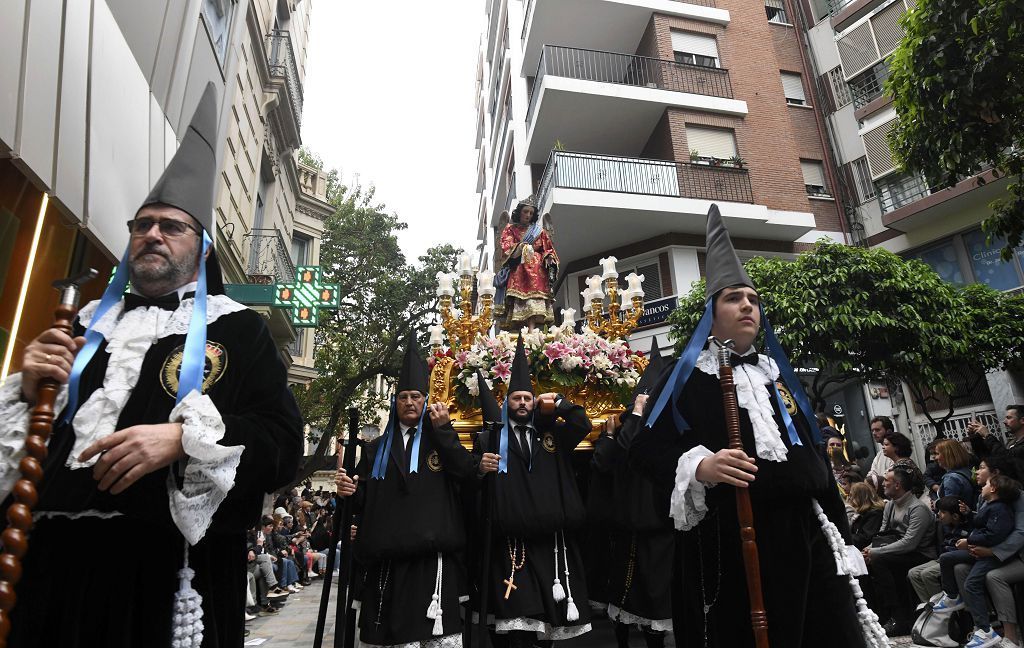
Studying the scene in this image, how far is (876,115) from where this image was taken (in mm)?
17484

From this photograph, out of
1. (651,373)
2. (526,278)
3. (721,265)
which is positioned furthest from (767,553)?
(526,278)

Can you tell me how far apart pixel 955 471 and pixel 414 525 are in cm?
586

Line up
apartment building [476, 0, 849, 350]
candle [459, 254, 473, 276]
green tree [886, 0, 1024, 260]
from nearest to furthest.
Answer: green tree [886, 0, 1024, 260], candle [459, 254, 473, 276], apartment building [476, 0, 849, 350]

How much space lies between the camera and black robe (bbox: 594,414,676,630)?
4527 millimetres

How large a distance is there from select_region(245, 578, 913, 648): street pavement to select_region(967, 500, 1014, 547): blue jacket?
119 centimetres

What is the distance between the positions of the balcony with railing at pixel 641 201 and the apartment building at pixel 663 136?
0.04 metres

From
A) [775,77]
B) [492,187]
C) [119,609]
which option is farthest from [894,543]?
[492,187]

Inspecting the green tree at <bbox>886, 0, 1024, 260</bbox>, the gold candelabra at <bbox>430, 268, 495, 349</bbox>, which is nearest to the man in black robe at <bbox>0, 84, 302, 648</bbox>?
the gold candelabra at <bbox>430, 268, 495, 349</bbox>

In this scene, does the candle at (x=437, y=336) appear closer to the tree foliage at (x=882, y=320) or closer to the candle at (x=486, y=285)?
the candle at (x=486, y=285)

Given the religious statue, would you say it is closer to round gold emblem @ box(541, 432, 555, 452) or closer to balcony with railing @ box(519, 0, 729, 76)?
round gold emblem @ box(541, 432, 555, 452)

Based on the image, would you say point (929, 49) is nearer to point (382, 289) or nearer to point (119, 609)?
point (119, 609)

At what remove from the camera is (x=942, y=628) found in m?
5.68

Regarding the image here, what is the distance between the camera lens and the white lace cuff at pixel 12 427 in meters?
1.86

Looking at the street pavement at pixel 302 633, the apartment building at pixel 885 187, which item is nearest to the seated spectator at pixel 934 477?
the street pavement at pixel 302 633
